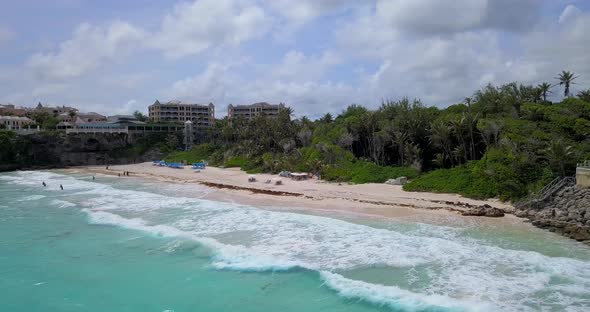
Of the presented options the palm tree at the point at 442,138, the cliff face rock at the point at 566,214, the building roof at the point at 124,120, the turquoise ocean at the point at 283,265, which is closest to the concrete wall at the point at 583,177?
the cliff face rock at the point at 566,214

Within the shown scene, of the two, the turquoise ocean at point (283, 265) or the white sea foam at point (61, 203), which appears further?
the white sea foam at point (61, 203)

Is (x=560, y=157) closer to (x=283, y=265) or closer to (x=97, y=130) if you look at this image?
(x=283, y=265)

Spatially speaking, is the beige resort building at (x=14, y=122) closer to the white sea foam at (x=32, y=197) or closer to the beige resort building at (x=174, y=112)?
the beige resort building at (x=174, y=112)

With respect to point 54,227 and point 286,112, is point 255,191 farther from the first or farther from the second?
point 286,112

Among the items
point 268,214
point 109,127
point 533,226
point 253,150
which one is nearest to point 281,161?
point 253,150

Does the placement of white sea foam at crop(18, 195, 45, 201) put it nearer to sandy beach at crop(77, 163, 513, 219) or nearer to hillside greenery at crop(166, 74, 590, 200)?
sandy beach at crop(77, 163, 513, 219)

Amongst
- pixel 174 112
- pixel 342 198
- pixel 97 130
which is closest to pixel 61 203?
pixel 342 198
